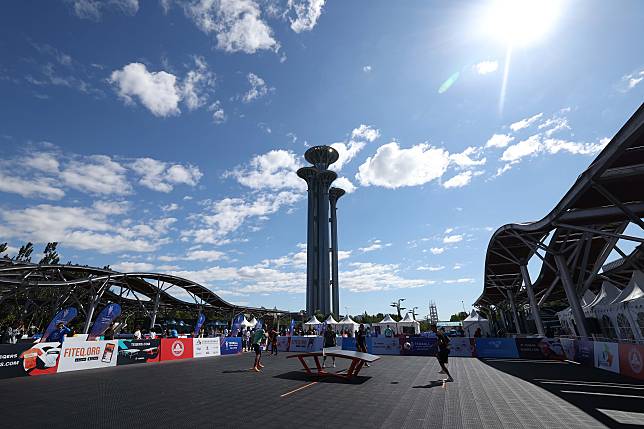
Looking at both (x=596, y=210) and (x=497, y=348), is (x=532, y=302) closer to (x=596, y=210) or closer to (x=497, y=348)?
(x=497, y=348)

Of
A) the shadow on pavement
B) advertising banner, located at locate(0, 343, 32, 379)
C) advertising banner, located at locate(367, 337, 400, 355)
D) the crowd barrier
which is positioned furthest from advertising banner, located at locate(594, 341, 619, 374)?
advertising banner, located at locate(0, 343, 32, 379)

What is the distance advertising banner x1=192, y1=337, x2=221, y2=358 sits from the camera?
926 inches

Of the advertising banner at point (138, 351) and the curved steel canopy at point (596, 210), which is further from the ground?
the curved steel canopy at point (596, 210)

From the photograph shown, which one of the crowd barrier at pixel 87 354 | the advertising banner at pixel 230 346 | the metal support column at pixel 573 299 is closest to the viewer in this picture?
the crowd barrier at pixel 87 354

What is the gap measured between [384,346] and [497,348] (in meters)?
8.34

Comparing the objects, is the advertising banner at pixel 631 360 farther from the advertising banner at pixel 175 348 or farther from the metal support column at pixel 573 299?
the advertising banner at pixel 175 348

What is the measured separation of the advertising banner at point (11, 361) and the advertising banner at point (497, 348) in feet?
86.8

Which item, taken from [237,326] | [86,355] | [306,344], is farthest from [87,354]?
[237,326]

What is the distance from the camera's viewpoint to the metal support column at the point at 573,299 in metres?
21.3

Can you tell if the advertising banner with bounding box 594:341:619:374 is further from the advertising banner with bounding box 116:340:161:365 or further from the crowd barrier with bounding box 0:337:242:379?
the advertising banner with bounding box 116:340:161:365

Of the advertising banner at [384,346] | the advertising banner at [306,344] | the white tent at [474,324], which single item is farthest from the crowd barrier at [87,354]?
the white tent at [474,324]

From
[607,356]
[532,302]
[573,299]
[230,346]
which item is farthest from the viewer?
[532,302]

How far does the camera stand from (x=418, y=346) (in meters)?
24.7

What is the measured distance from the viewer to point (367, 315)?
138 metres
